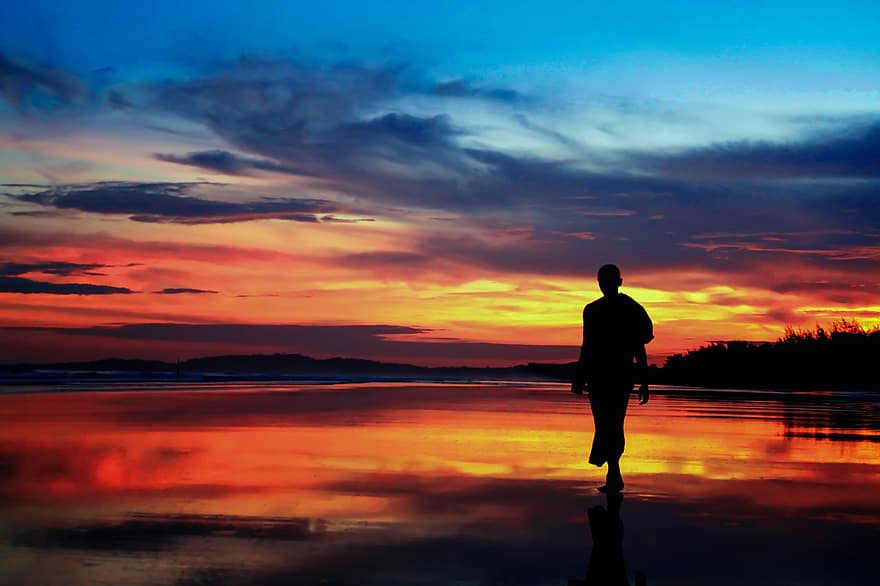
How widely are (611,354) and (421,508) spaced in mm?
2684

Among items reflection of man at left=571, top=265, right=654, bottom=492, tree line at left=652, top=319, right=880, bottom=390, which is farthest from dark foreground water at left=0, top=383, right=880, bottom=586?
tree line at left=652, top=319, right=880, bottom=390

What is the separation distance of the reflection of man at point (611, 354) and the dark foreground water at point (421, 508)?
69 cm

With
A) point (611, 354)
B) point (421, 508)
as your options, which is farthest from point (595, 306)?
point (421, 508)

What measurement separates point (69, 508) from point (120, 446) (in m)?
4.79

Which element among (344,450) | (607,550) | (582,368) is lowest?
(607,550)

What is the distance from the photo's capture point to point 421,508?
8008 millimetres

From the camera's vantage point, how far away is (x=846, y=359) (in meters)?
51.5

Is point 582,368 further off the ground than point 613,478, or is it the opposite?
point 582,368

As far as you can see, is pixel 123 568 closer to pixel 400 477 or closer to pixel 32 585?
pixel 32 585

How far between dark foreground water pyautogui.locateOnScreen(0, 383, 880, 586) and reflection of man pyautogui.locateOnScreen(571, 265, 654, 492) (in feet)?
2.25

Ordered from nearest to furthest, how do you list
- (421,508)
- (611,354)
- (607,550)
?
(607,550) < (421,508) < (611,354)

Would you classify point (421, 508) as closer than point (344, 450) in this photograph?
Yes

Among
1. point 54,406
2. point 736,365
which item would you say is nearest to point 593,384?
point 54,406

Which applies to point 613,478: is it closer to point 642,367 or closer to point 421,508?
point 642,367
